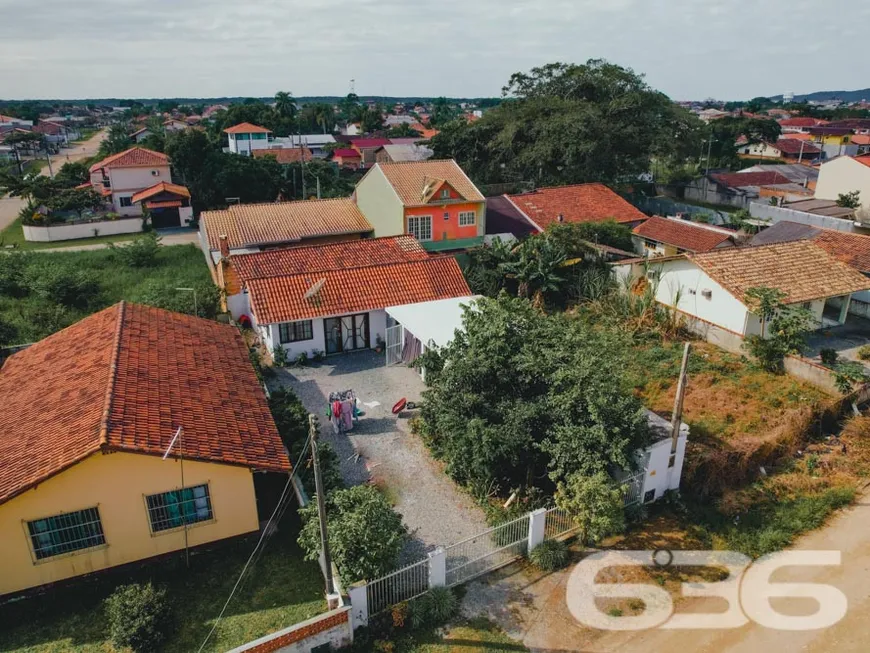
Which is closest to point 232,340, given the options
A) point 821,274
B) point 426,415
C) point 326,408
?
point 326,408

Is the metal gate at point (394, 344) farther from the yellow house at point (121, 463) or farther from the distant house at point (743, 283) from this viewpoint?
the distant house at point (743, 283)

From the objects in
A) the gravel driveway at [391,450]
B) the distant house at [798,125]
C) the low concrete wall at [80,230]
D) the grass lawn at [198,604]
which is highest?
the distant house at [798,125]

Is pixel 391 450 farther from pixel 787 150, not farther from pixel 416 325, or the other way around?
pixel 787 150

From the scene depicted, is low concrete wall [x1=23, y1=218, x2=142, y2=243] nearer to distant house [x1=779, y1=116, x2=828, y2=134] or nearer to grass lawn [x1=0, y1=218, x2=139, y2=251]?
grass lawn [x1=0, y1=218, x2=139, y2=251]

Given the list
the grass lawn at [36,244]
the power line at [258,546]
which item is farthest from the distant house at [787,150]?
the power line at [258,546]

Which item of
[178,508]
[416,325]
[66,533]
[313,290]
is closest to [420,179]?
[313,290]

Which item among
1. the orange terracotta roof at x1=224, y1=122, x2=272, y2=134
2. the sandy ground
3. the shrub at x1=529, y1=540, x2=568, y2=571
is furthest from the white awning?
the orange terracotta roof at x1=224, y1=122, x2=272, y2=134

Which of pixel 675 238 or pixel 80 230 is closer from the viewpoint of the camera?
pixel 675 238
